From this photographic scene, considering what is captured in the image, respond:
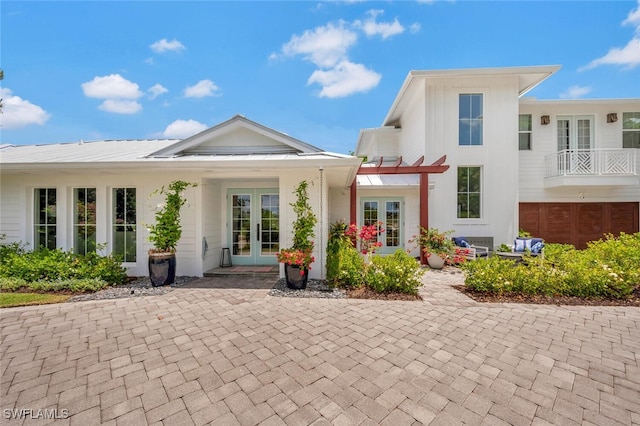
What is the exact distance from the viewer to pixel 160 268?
19.7 feet

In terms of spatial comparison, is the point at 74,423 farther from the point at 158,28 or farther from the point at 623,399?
the point at 158,28

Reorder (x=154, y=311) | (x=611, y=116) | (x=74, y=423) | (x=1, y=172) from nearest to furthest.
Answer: (x=74, y=423)
(x=154, y=311)
(x=1, y=172)
(x=611, y=116)

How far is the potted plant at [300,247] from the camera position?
580cm

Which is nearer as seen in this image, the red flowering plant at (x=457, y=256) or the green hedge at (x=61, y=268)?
the green hedge at (x=61, y=268)

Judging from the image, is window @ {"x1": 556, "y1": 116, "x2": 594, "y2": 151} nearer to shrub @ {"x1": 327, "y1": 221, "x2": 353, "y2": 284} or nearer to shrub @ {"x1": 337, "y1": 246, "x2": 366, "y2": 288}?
shrub @ {"x1": 327, "y1": 221, "x2": 353, "y2": 284}

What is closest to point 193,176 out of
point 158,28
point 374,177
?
point 158,28

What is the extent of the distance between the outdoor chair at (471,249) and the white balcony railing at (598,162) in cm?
494

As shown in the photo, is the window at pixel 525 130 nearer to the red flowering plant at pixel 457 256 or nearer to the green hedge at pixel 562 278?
the red flowering plant at pixel 457 256

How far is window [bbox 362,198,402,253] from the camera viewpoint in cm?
1070

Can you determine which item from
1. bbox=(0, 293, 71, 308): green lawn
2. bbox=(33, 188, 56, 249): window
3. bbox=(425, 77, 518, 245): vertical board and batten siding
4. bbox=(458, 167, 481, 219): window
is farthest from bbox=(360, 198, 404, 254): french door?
bbox=(33, 188, 56, 249): window

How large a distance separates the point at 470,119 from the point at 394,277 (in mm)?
8296

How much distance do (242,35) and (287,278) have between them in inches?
302

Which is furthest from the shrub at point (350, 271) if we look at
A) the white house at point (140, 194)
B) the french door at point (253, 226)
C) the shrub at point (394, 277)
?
the french door at point (253, 226)

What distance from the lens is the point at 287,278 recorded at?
587cm
